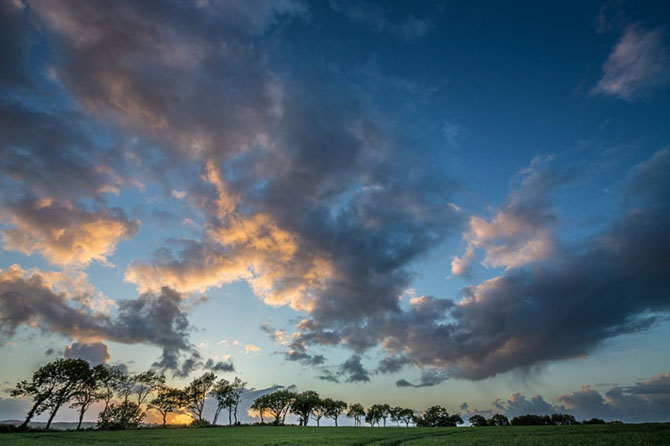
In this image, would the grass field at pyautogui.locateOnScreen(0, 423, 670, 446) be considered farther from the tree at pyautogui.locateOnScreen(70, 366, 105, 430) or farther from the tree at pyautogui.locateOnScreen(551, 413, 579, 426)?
the tree at pyautogui.locateOnScreen(551, 413, 579, 426)

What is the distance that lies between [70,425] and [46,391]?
29.7m

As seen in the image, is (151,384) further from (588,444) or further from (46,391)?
(588,444)

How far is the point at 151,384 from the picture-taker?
139 metres

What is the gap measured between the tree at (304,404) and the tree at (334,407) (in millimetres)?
8731

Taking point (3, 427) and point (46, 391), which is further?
point (46, 391)

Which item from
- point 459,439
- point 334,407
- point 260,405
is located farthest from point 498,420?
point 459,439

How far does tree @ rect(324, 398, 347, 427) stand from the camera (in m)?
178

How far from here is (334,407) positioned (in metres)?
183

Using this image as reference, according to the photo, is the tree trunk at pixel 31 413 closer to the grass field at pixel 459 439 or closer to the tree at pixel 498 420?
the grass field at pixel 459 439

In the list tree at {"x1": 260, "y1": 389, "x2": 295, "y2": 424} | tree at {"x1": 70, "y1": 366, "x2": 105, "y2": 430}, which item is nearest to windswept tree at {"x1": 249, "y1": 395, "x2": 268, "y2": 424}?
tree at {"x1": 260, "y1": 389, "x2": 295, "y2": 424}

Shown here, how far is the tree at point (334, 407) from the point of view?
178 metres

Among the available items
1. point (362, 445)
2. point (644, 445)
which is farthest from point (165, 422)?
point (644, 445)

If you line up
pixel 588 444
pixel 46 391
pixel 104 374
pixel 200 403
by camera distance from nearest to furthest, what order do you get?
pixel 588 444 → pixel 46 391 → pixel 104 374 → pixel 200 403

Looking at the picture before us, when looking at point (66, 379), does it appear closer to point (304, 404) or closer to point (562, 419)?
point (304, 404)
